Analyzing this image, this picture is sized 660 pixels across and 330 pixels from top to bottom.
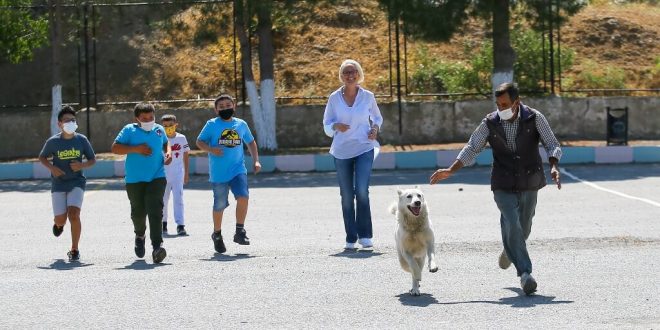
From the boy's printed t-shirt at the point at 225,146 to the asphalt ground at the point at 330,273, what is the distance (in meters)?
0.82

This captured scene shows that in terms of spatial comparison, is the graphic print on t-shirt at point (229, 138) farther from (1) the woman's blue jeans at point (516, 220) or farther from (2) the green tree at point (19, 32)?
(2) the green tree at point (19, 32)

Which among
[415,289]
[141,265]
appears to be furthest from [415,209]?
[141,265]

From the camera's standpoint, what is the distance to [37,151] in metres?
32.2

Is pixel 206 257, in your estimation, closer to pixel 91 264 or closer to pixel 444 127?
pixel 91 264

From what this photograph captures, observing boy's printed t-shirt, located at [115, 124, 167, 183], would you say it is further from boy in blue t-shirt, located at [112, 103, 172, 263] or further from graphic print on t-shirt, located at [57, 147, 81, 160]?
graphic print on t-shirt, located at [57, 147, 81, 160]

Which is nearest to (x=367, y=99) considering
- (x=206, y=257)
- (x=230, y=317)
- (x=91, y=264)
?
(x=206, y=257)

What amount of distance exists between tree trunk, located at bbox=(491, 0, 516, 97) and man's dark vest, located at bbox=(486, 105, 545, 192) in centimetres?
1978

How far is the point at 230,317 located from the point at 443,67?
1004 inches

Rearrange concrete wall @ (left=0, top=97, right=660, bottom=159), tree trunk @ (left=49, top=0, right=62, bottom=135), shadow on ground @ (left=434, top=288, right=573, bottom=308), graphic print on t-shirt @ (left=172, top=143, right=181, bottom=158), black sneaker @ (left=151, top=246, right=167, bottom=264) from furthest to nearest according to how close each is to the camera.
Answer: concrete wall @ (left=0, top=97, right=660, bottom=159), tree trunk @ (left=49, top=0, right=62, bottom=135), graphic print on t-shirt @ (left=172, top=143, right=181, bottom=158), black sneaker @ (left=151, top=246, right=167, bottom=264), shadow on ground @ (left=434, top=288, right=573, bottom=308)

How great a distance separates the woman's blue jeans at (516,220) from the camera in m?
10.1

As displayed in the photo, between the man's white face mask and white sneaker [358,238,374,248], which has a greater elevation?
the man's white face mask

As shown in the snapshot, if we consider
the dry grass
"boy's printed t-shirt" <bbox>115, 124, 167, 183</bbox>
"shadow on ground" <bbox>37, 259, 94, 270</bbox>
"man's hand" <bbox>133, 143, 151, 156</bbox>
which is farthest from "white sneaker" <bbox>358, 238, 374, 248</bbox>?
the dry grass

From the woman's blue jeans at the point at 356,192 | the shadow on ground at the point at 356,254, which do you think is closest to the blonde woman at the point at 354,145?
the woman's blue jeans at the point at 356,192

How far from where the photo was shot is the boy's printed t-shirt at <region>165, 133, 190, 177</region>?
624 inches
